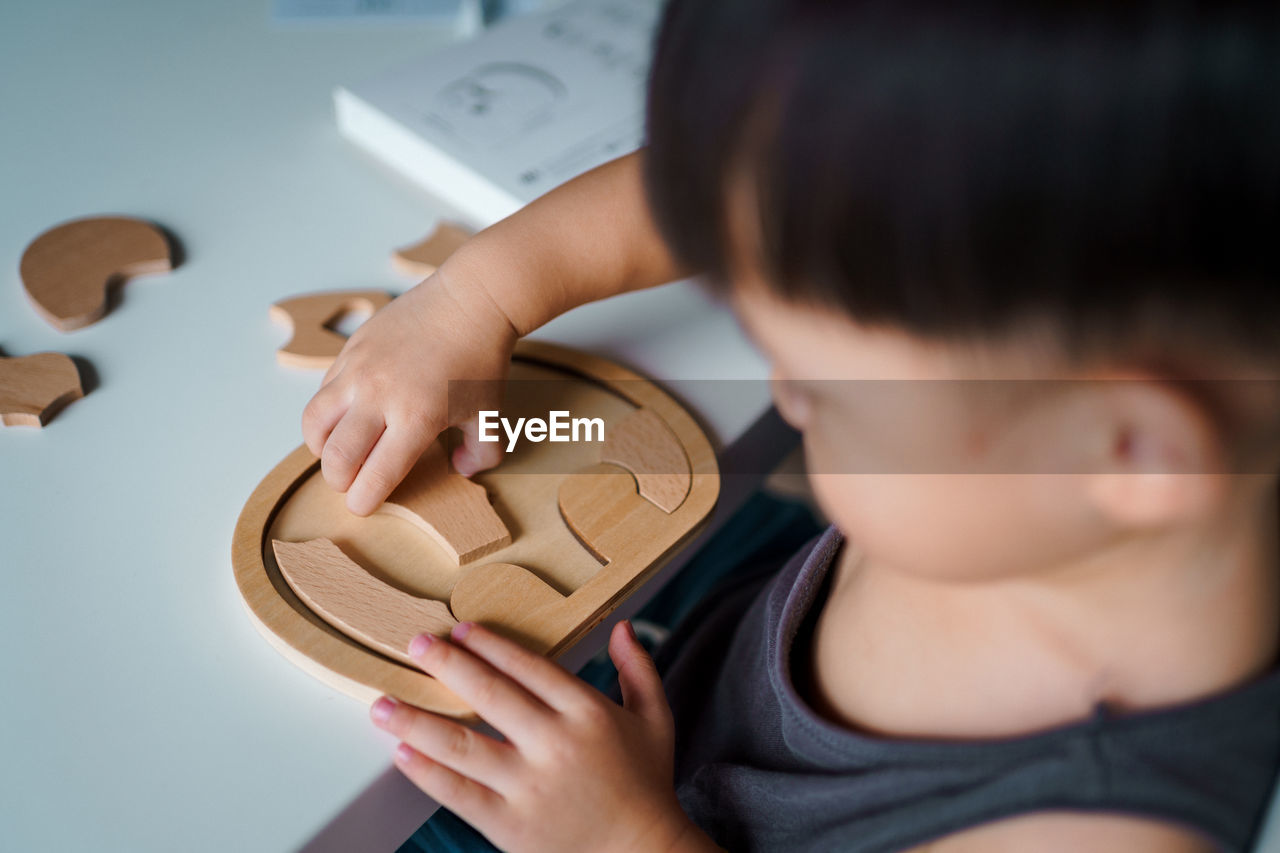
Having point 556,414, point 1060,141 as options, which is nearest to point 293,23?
point 556,414

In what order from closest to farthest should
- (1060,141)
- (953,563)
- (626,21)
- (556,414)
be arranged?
(1060,141) < (953,563) < (556,414) < (626,21)

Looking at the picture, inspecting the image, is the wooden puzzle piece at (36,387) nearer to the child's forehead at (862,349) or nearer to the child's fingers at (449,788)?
the child's fingers at (449,788)

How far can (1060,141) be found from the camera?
0.28 metres

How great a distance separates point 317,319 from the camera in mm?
654

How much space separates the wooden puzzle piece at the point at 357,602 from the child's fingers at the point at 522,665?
0.7 inches

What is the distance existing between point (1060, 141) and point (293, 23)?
0.84 metres

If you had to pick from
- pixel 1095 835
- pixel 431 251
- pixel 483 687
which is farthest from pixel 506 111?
pixel 1095 835

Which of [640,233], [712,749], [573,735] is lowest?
[712,749]

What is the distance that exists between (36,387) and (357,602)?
26cm

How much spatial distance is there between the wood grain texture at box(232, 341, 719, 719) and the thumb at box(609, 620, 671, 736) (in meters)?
0.05

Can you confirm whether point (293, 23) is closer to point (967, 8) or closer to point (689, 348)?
point (689, 348)

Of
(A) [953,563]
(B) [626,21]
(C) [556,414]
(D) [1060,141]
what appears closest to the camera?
(D) [1060,141]

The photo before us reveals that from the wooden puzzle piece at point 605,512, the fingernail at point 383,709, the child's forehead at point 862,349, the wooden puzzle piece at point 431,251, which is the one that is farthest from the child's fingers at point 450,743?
the wooden puzzle piece at point 431,251

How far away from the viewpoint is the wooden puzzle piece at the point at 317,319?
24.8 inches
